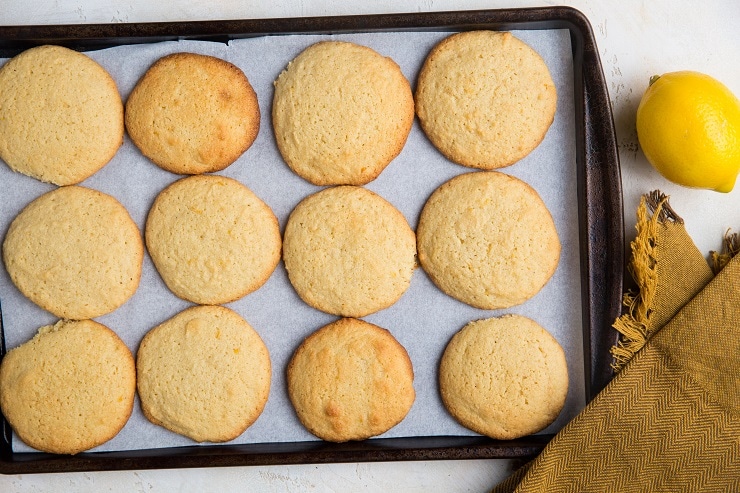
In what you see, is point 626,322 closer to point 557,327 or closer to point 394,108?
point 557,327

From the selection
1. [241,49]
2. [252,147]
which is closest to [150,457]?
[252,147]

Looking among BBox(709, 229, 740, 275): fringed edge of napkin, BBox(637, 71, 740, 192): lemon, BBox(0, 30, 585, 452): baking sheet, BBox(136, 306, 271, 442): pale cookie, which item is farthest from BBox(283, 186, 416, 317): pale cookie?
BBox(709, 229, 740, 275): fringed edge of napkin

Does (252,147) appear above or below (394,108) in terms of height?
below

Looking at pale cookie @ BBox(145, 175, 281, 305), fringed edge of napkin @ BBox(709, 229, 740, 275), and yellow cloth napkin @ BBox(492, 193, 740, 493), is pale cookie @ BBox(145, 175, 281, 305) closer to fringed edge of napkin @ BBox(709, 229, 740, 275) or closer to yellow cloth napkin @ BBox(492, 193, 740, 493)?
yellow cloth napkin @ BBox(492, 193, 740, 493)

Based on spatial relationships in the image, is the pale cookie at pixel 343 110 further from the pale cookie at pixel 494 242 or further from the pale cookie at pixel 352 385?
the pale cookie at pixel 352 385

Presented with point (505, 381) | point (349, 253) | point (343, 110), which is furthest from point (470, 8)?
point (505, 381)

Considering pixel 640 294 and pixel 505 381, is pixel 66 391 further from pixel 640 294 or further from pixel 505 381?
pixel 640 294

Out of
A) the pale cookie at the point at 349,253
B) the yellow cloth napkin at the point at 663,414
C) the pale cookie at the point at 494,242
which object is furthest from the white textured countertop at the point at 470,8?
the pale cookie at the point at 349,253
